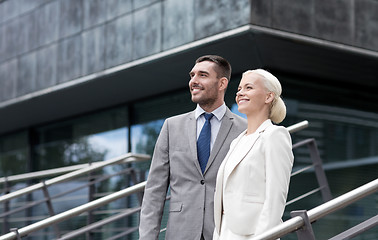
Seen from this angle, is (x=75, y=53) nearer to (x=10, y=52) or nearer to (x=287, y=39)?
(x=10, y=52)

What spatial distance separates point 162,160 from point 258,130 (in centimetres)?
78

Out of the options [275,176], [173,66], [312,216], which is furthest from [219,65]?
[173,66]

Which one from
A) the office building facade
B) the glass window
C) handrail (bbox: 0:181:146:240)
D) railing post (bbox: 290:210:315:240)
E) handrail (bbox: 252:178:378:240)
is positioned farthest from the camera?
the glass window

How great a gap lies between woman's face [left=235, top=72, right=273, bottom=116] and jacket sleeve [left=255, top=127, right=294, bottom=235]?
178 millimetres

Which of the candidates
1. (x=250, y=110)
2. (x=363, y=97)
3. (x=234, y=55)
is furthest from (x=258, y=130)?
(x=363, y=97)

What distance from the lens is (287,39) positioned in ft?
28.7

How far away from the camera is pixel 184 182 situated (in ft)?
13.4

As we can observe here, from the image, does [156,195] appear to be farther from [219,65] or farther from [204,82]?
[219,65]

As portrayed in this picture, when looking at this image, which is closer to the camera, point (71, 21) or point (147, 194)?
point (147, 194)

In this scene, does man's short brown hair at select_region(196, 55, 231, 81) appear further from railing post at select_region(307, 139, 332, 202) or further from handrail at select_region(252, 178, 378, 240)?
railing post at select_region(307, 139, 332, 202)

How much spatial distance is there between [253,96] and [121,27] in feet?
23.0

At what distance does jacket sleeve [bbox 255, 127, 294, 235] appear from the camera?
3.39 meters

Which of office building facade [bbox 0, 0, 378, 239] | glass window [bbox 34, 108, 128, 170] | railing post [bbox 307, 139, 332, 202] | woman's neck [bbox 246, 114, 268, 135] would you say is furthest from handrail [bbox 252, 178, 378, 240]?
glass window [bbox 34, 108, 128, 170]

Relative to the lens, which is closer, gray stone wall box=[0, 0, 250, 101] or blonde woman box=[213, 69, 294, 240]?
blonde woman box=[213, 69, 294, 240]
